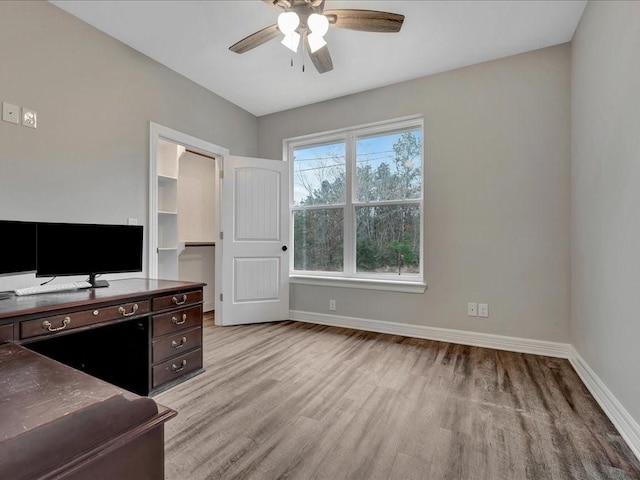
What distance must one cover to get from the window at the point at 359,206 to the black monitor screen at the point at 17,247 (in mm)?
2622

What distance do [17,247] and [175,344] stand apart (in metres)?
1.10

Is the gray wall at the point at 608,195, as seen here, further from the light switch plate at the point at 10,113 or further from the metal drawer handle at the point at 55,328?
the light switch plate at the point at 10,113

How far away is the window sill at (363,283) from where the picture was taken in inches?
131

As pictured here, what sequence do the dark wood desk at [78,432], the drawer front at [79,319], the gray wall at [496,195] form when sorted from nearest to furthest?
the dark wood desk at [78,432] < the drawer front at [79,319] < the gray wall at [496,195]

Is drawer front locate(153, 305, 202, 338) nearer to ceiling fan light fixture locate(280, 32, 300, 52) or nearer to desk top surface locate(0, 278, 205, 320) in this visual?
desk top surface locate(0, 278, 205, 320)

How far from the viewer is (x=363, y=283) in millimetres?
3580

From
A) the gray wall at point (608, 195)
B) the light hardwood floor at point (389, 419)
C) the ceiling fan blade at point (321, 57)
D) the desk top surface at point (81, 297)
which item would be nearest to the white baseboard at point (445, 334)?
the light hardwood floor at point (389, 419)

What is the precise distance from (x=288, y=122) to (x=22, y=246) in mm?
3112


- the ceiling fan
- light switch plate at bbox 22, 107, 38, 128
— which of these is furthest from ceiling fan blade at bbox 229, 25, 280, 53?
light switch plate at bbox 22, 107, 38, 128

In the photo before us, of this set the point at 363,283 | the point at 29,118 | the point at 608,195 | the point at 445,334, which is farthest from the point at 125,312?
the point at 608,195

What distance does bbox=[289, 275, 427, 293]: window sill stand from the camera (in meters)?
3.34

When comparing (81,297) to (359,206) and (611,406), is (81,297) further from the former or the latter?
(611,406)

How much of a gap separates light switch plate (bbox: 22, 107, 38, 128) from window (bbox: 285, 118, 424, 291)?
2.59 m

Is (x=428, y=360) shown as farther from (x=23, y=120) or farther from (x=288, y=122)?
(x=23, y=120)
